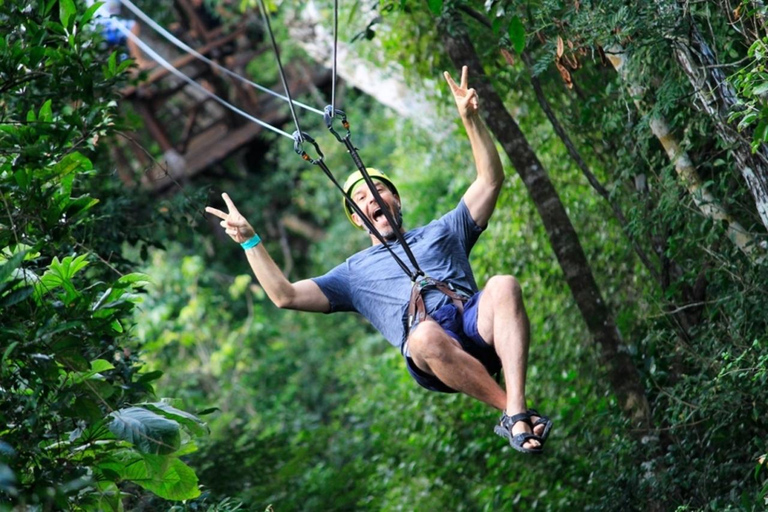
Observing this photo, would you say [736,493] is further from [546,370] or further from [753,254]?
[546,370]

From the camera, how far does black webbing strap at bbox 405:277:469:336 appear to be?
4.21 meters

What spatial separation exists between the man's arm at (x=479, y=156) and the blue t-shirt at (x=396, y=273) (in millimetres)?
57

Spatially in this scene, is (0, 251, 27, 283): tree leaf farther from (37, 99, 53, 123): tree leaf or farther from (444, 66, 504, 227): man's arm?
(444, 66, 504, 227): man's arm

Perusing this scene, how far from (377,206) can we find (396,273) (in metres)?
0.33

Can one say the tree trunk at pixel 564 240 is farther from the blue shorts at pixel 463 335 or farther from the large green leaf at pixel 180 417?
the large green leaf at pixel 180 417

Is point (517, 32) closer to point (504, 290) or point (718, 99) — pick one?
point (718, 99)

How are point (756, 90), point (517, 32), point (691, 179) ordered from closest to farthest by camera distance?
point (756, 90) → point (517, 32) → point (691, 179)

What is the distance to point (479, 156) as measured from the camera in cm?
442

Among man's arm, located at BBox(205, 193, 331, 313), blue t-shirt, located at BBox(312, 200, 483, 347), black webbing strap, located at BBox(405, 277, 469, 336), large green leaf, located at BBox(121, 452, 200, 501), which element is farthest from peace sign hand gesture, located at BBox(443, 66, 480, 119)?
large green leaf, located at BBox(121, 452, 200, 501)

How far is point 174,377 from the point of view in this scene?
11.7 metres

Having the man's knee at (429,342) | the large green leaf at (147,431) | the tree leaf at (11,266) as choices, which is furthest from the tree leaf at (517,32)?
the tree leaf at (11,266)

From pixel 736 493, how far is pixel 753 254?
98cm

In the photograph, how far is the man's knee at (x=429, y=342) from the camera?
3945mm

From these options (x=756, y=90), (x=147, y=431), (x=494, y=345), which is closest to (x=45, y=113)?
(x=147, y=431)
